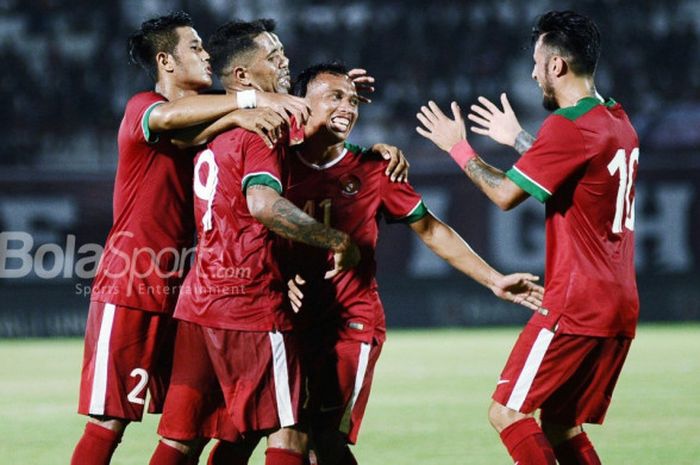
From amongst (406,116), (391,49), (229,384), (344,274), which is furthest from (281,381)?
(391,49)

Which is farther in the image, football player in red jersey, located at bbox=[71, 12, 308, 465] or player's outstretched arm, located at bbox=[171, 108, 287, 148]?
football player in red jersey, located at bbox=[71, 12, 308, 465]

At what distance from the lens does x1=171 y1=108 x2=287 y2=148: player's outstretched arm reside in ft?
14.9

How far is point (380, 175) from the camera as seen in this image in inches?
207

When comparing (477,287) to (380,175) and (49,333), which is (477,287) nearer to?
(49,333)

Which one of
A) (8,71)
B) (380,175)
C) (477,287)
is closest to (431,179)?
(477,287)

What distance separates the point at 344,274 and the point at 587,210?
3.59 feet

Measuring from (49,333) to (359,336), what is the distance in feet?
33.8

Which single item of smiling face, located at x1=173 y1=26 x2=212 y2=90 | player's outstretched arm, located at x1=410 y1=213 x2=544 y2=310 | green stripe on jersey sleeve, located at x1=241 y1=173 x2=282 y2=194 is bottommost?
player's outstretched arm, located at x1=410 y1=213 x2=544 y2=310

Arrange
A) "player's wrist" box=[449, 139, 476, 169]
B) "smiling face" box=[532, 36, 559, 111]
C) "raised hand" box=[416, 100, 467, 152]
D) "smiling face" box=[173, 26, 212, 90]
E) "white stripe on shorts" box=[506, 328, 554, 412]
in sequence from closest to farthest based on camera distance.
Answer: "white stripe on shorts" box=[506, 328, 554, 412] → "smiling face" box=[532, 36, 559, 111] → "player's wrist" box=[449, 139, 476, 169] → "raised hand" box=[416, 100, 467, 152] → "smiling face" box=[173, 26, 212, 90]

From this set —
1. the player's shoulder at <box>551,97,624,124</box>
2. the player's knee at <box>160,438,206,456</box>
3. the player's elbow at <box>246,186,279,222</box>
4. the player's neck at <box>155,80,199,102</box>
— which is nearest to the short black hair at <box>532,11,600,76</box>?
the player's shoulder at <box>551,97,624,124</box>

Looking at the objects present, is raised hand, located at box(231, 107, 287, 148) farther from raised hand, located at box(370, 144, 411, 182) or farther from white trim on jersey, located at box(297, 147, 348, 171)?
raised hand, located at box(370, 144, 411, 182)

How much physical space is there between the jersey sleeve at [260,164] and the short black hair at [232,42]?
64 centimetres

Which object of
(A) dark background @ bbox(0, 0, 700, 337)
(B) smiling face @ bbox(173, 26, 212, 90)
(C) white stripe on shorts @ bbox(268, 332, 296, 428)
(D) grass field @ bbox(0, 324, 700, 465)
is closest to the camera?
(C) white stripe on shorts @ bbox(268, 332, 296, 428)

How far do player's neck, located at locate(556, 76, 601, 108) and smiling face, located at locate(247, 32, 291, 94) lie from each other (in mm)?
1221
